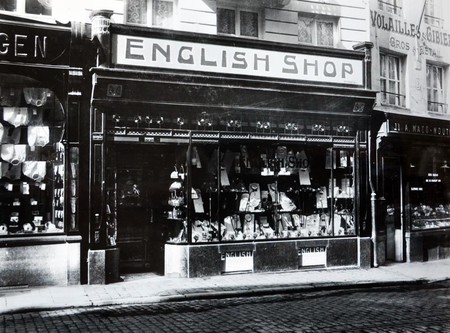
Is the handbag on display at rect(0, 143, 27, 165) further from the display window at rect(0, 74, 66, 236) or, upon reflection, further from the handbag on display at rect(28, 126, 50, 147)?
the handbag on display at rect(28, 126, 50, 147)

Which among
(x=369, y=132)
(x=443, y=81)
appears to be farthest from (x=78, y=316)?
(x=443, y=81)

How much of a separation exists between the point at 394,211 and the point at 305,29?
5.89m

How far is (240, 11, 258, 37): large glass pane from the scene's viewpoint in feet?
44.2

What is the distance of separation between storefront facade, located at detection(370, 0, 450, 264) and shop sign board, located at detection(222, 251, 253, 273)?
165 inches

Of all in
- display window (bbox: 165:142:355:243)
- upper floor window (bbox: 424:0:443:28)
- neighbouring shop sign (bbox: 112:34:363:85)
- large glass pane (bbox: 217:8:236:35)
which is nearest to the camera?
neighbouring shop sign (bbox: 112:34:363:85)

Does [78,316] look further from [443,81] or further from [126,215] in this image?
[443,81]

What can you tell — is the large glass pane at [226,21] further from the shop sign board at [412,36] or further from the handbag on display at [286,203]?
the handbag on display at [286,203]

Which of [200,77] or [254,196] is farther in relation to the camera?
[254,196]

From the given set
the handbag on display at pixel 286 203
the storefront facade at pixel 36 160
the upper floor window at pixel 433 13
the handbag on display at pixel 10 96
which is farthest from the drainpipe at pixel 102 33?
the upper floor window at pixel 433 13

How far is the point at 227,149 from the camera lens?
1231 cm

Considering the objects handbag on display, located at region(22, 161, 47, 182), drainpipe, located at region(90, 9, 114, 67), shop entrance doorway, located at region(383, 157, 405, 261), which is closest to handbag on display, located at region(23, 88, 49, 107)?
handbag on display, located at region(22, 161, 47, 182)

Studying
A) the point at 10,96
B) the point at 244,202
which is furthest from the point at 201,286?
the point at 10,96

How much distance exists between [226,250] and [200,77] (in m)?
4.08

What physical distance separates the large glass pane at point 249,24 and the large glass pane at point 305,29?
1.40 m
